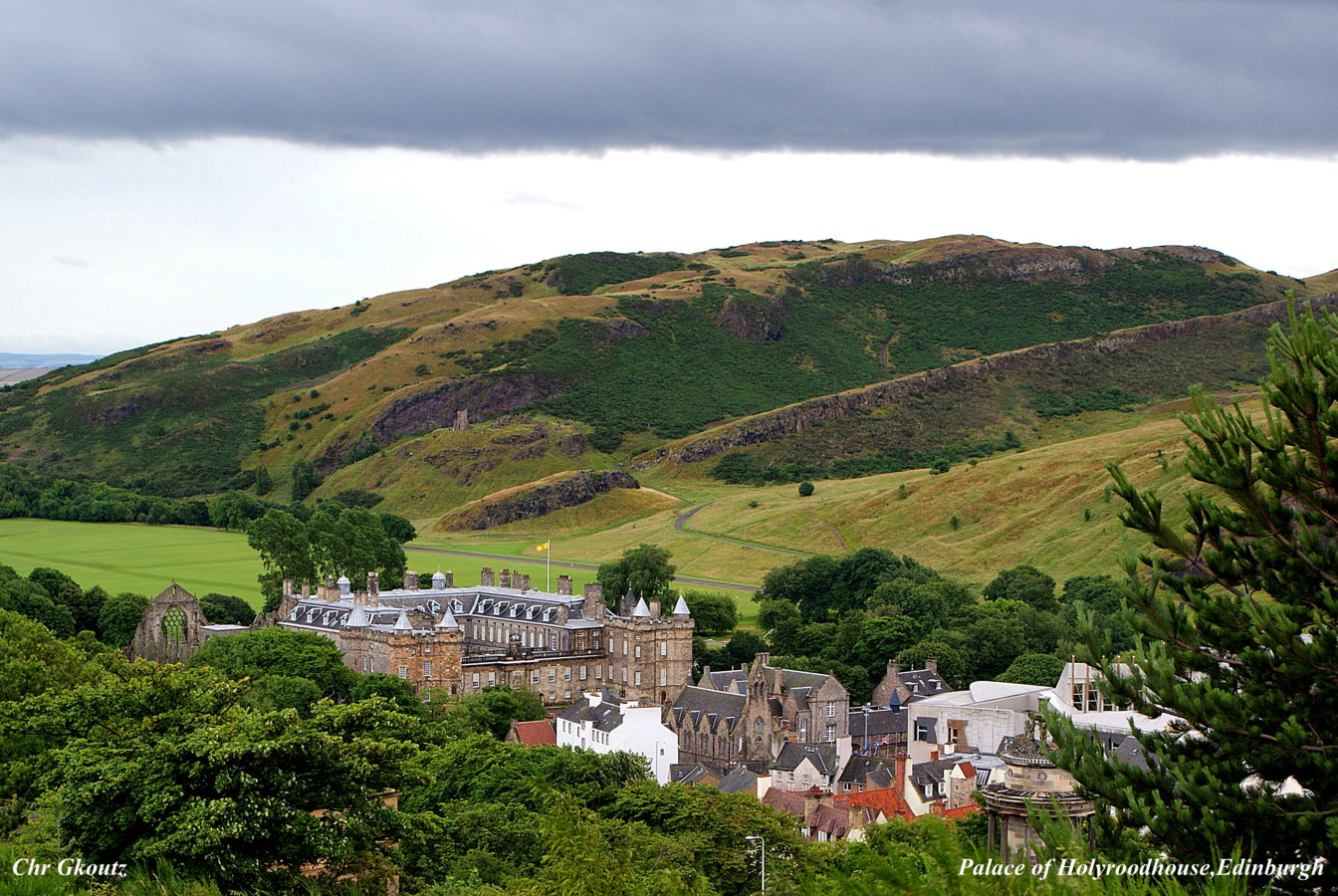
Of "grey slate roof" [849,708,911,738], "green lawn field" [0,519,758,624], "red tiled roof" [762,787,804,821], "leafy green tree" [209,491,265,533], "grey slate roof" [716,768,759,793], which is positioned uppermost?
"leafy green tree" [209,491,265,533]

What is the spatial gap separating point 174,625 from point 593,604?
33.2 meters

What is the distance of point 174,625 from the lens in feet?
363

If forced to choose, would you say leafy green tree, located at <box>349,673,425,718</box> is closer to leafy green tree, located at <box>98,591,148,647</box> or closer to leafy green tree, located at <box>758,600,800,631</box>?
leafy green tree, located at <box>98,591,148,647</box>

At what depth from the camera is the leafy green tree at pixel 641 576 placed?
416 ft

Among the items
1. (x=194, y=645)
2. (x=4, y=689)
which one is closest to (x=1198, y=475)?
(x=4, y=689)

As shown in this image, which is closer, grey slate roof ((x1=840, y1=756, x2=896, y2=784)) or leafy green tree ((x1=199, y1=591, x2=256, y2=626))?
grey slate roof ((x1=840, y1=756, x2=896, y2=784))

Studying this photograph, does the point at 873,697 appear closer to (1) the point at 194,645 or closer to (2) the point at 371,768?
(1) the point at 194,645

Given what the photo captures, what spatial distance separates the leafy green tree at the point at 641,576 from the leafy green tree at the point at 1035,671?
3665 centimetres

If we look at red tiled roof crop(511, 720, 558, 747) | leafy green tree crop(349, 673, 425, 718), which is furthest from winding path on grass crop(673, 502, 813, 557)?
leafy green tree crop(349, 673, 425, 718)

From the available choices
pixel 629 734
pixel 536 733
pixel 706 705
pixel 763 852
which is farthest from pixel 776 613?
pixel 763 852

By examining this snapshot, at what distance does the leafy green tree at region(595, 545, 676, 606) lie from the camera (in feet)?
416

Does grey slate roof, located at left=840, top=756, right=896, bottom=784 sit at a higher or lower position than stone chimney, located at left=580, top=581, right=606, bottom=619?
lower

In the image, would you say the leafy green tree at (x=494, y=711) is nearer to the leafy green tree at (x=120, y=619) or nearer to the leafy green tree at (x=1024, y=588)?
the leafy green tree at (x=120, y=619)

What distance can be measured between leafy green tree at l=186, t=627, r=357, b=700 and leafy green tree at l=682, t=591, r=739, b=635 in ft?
128
